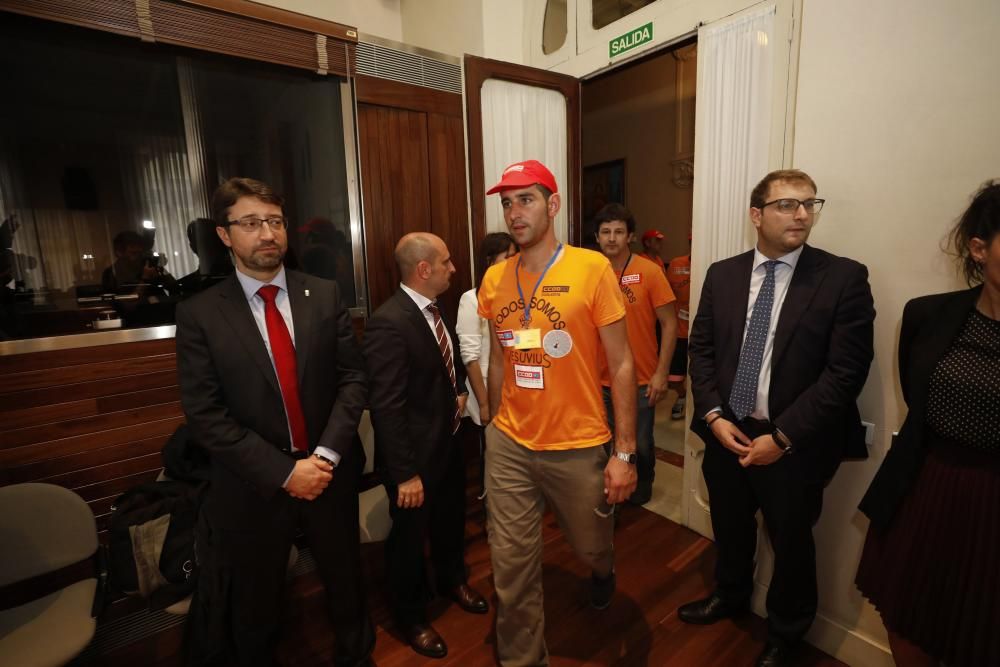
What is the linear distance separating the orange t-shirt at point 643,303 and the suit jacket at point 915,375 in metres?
1.32

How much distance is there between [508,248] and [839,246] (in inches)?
57.6

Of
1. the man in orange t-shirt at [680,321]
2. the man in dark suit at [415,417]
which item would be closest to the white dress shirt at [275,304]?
the man in dark suit at [415,417]

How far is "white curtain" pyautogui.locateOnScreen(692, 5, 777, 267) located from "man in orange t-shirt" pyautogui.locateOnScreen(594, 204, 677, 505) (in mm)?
354

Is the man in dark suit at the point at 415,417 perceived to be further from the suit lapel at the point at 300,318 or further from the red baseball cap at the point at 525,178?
the red baseball cap at the point at 525,178

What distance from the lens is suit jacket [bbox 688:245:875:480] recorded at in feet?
5.30

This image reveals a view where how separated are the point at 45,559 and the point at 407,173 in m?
2.41

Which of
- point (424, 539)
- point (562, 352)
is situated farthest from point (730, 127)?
point (424, 539)

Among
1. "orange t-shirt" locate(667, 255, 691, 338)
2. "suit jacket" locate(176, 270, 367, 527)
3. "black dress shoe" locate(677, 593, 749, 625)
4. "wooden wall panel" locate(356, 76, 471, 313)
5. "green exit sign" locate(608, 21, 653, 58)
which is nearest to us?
"suit jacket" locate(176, 270, 367, 527)

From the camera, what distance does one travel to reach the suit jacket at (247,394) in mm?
1555

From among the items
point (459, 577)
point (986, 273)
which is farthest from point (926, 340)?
point (459, 577)

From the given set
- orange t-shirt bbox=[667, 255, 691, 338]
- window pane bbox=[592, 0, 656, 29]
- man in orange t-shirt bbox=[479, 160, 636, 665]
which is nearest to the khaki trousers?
man in orange t-shirt bbox=[479, 160, 636, 665]

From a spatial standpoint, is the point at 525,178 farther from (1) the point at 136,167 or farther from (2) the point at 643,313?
(1) the point at 136,167

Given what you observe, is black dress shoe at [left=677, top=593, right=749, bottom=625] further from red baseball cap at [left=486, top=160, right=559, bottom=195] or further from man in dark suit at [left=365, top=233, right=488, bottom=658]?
red baseball cap at [left=486, top=160, right=559, bottom=195]

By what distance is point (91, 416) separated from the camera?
2.17 metres
